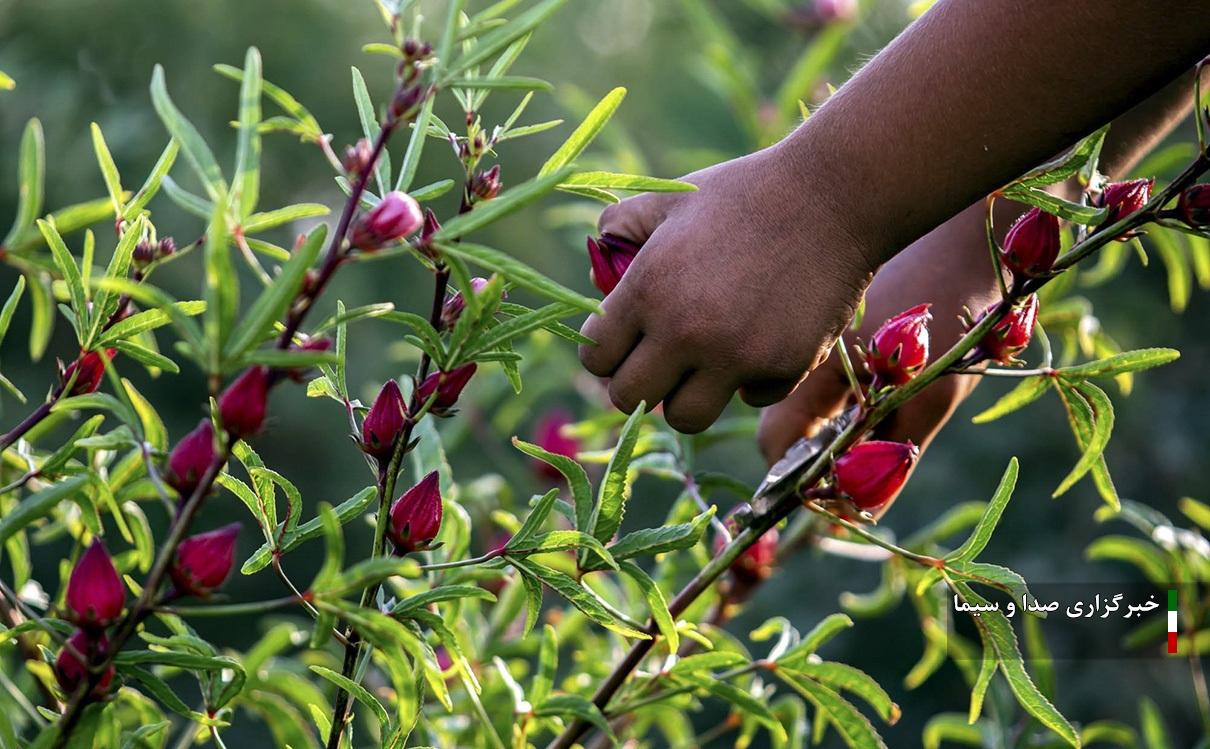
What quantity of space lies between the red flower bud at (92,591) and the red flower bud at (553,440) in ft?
3.20

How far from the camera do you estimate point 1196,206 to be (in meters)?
0.59

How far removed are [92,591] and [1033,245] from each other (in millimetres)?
460

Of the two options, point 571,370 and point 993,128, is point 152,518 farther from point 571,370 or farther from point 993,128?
point 993,128

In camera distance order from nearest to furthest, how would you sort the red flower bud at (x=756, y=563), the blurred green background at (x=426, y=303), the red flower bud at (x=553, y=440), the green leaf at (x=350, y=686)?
the green leaf at (x=350, y=686), the red flower bud at (x=756, y=563), the red flower bud at (x=553, y=440), the blurred green background at (x=426, y=303)

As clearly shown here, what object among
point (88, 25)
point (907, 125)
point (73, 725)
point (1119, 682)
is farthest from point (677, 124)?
point (73, 725)

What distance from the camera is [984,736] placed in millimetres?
944

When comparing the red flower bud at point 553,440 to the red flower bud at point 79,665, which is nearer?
the red flower bud at point 79,665

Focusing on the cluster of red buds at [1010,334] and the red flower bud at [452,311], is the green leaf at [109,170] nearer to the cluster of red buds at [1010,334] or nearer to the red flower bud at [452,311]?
the red flower bud at [452,311]

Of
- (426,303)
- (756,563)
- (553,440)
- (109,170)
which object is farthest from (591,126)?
(426,303)

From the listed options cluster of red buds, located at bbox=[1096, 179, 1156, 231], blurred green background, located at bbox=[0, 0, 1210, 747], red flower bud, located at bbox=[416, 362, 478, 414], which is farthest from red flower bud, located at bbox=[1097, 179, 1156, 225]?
blurred green background, located at bbox=[0, 0, 1210, 747]

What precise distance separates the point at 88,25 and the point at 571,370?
5.34ft

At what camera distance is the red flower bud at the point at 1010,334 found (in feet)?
2.04

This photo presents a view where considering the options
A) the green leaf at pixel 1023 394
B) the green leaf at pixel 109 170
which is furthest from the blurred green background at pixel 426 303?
the green leaf at pixel 109 170

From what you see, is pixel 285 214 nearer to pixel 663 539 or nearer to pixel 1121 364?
pixel 663 539
